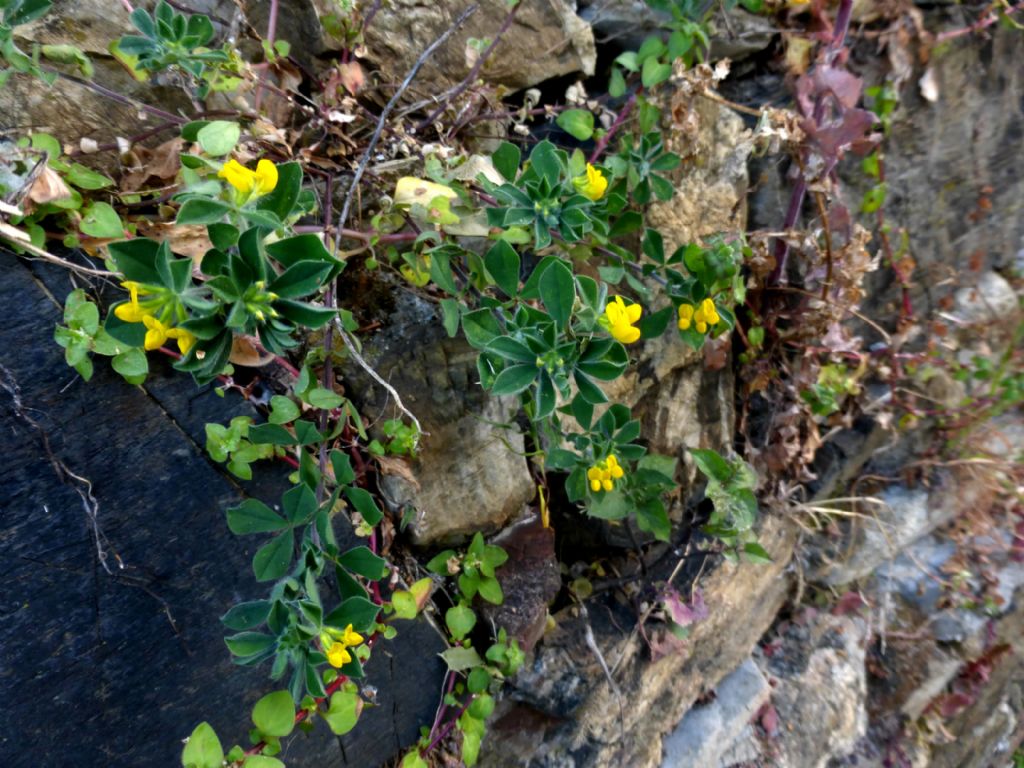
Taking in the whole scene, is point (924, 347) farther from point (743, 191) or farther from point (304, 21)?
point (304, 21)

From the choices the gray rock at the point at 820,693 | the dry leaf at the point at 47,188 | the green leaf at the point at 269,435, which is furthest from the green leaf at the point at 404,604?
the gray rock at the point at 820,693

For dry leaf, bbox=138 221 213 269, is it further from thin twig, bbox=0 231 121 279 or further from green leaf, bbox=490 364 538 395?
green leaf, bbox=490 364 538 395

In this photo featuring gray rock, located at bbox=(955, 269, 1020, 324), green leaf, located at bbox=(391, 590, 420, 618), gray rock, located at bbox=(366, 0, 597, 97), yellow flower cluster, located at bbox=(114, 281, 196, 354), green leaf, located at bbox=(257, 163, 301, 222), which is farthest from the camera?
gray rock, located at bbox=(955, 269, 1020, 324)

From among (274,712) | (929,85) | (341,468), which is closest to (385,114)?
(341,468)

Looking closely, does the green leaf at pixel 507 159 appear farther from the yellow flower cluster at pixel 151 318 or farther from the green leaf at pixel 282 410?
the yellow flower cluster at pixel 151 318

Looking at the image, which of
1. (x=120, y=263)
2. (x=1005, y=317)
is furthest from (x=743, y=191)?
(x=120, y=263)

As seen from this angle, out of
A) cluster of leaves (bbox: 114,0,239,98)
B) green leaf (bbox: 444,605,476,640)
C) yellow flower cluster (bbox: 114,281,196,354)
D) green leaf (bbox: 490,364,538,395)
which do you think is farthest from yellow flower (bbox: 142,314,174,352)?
green leaf (bbox: 444,605,476,640)

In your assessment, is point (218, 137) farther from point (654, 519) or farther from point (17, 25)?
point (654, 519)
